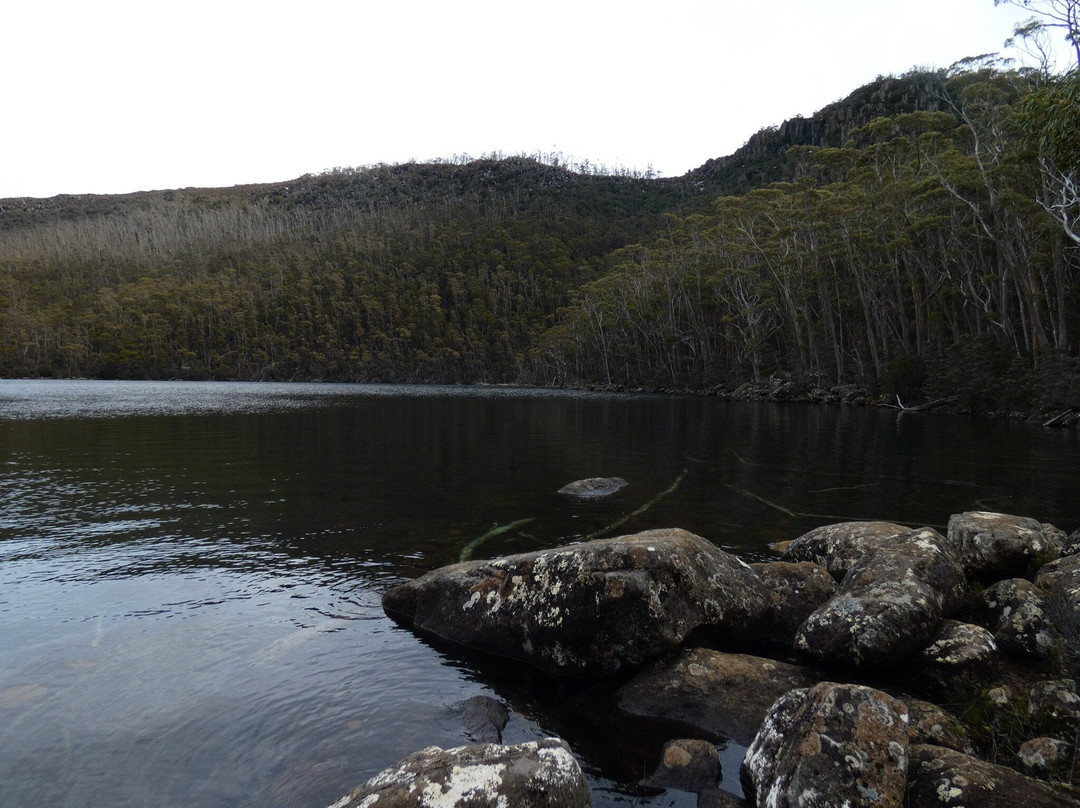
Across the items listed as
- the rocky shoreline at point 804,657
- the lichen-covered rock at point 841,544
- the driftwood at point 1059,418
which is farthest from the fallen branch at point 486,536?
the driftwood at point 1059,418

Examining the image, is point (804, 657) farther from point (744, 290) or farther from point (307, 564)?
point (744, 290)

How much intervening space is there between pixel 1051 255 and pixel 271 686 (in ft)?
163

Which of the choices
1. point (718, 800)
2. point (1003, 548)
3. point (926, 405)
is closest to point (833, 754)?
point (718, 800)

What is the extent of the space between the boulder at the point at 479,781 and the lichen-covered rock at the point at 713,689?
76.6 inches

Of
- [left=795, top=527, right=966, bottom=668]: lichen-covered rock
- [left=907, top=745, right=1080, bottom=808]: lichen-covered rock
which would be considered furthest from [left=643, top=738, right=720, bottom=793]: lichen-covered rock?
[left=795, top=527, right=966, bottom=668]: lichen-covered rock

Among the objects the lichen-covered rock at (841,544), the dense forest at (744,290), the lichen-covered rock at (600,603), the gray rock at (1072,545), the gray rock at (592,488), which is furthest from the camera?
the dense forest at (744,290)

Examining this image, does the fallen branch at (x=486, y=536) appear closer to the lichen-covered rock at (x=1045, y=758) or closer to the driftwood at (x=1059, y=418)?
the lichen-covered rock at (x=1045, y=758)

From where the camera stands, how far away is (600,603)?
22.2 ft

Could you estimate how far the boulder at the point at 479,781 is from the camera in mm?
3922

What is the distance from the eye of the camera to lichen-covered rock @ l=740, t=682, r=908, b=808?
12.9 feet

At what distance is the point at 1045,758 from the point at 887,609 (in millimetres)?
1939

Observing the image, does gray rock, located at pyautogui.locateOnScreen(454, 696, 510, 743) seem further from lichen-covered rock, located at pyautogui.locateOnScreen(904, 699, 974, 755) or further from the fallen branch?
the fallen branch

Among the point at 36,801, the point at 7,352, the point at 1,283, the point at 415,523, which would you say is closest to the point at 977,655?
the point at 36,801

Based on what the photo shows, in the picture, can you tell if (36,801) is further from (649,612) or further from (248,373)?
(248,373)
